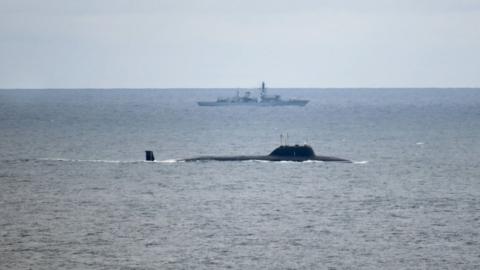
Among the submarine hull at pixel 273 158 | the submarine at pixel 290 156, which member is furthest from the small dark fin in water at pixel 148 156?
the submarine hull at pixel 273 158

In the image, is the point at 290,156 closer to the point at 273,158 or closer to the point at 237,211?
the point at 273,158

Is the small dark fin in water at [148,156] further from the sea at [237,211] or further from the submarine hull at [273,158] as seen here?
the submarine hull at [273,158]

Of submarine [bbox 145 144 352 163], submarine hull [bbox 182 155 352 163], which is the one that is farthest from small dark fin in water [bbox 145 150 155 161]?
submarine hull [bbox 182 155 352 163]

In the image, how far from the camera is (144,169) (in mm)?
119000

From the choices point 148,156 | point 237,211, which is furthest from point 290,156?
point 237,211

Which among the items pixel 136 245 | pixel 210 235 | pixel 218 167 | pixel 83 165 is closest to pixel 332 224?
pixel 210 235

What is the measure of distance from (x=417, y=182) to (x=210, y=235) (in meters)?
37.8

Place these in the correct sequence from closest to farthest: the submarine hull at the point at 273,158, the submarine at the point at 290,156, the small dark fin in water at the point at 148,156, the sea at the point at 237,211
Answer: the sea at the point at 237,211 < the submarine at the point at 290,156 < the submarine hull at the point at 273,158 < the small dark fin in water at the point at 148,156

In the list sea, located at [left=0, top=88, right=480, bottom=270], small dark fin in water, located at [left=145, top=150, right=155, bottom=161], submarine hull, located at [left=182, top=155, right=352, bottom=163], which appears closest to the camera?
sea, located at [left=0, top=88, right=480, bottom=270]

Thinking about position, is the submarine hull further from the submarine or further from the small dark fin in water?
the small dark fin in water

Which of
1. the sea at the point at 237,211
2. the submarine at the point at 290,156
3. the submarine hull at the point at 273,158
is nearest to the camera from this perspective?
the sea at the point at 237,211

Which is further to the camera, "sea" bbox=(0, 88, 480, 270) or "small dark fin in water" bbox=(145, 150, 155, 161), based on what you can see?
"small dark fin in water" bbox=(145, 150, 155, 161)

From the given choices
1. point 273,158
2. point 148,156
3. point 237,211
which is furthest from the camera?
point 148,156

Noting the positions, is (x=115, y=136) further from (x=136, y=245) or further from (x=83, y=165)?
(x=136, y=245)
